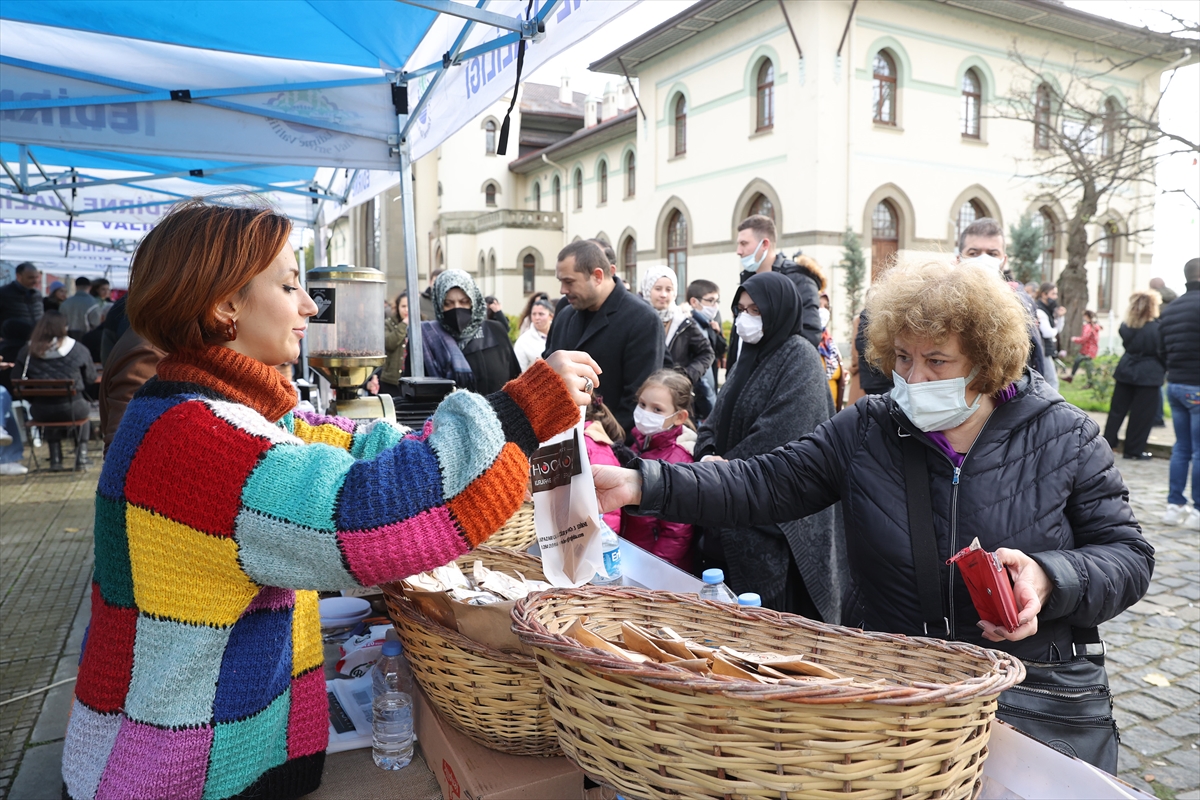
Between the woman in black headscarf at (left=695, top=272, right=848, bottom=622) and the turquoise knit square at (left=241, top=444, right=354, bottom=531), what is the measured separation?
7.26 ft

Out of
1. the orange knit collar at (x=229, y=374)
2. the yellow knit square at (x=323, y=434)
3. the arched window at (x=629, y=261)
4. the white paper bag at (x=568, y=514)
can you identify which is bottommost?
the white paper bag at (x=568, y=514)

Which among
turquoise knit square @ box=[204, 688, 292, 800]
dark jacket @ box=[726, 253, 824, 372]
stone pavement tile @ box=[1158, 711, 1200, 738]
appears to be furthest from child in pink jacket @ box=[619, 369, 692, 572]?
stone pavement tile @ box=[1158, 711, 1200, 738]

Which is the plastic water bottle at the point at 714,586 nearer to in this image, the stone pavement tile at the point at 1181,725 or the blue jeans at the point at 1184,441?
the stone pavement tile at the point at 1181,725

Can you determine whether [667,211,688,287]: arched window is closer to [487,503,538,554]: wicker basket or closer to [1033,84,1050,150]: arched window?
[1033,84,1050,150]: arched window

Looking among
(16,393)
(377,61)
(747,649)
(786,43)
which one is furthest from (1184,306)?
(786,43)

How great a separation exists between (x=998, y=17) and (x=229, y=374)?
2570 centimetres

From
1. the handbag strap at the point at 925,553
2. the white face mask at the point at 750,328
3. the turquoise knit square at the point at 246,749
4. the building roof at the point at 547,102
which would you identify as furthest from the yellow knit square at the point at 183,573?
the building roof at the point at 547,102

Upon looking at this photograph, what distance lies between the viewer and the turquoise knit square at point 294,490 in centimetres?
121

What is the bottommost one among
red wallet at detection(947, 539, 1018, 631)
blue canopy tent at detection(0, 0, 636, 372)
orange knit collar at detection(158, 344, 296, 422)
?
red wallet at detection(947, 539, 1018, 631)

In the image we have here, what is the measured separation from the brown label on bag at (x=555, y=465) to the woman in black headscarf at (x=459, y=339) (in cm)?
385

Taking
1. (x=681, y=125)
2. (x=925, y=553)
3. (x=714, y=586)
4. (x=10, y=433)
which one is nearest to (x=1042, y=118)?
(x=681, y=125)

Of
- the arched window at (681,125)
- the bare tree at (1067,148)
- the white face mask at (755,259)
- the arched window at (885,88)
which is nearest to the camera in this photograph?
the white face mask at (755,259)

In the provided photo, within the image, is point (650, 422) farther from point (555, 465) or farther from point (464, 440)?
point (464, 440)

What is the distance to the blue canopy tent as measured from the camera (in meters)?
3.90
